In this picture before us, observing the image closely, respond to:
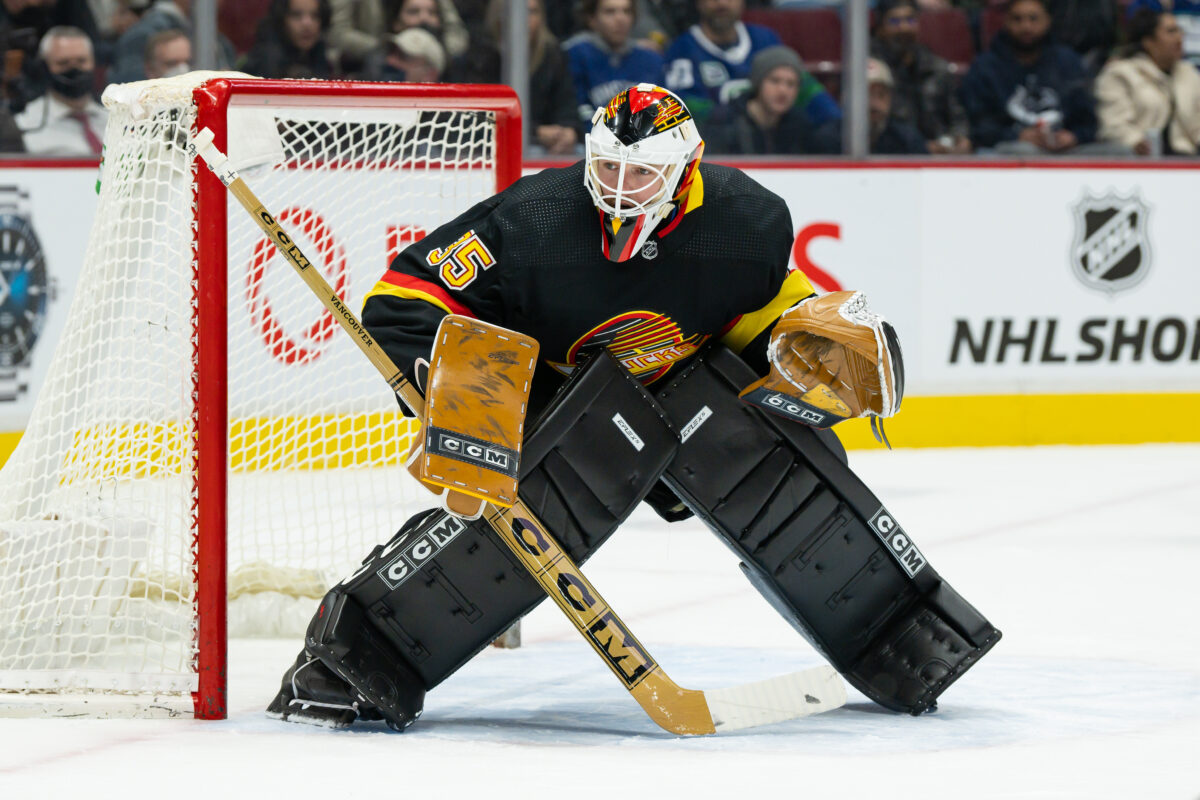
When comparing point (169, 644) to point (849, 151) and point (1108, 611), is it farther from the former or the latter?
point (849, 151)

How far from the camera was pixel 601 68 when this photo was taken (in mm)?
5945

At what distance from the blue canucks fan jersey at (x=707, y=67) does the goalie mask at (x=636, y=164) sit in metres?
3.44

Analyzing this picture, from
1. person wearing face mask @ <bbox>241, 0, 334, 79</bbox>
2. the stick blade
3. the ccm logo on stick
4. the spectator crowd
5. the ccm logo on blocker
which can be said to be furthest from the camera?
person wearing face mask @ <bbox>241, 0, 334, 79</bbox>

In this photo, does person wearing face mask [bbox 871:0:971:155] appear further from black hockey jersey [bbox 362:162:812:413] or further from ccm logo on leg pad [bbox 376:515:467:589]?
ccm logo on leg pad [bbox 376:515:467:589]

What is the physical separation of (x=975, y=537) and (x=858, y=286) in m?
1.64

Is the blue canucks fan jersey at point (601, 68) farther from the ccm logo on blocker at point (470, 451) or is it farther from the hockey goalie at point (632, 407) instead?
the ccm logo on blocker at point (470, 451)

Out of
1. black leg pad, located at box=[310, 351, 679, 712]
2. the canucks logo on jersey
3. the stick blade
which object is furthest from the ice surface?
the canucks logo on jersey

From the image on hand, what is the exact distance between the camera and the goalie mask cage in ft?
8.75

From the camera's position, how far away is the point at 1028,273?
6148 millimetres

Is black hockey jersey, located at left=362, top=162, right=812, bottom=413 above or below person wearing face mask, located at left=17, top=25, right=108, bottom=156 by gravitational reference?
above

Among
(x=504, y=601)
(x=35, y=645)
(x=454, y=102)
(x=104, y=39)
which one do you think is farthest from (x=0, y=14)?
(x=504, y=601)

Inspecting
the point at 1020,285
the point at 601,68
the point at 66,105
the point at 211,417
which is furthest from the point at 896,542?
the point at 1020,285

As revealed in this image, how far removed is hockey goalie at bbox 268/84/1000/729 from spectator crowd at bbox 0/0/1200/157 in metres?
2.89

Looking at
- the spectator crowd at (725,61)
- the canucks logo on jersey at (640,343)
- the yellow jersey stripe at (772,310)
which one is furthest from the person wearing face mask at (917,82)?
the canucks logo on jersey at (640,343)
